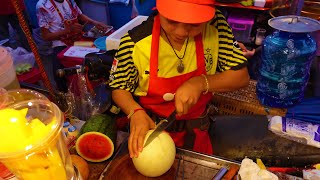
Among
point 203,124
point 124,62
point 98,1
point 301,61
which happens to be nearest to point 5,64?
point 124,62

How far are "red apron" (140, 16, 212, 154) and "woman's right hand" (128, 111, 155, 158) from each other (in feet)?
0.93

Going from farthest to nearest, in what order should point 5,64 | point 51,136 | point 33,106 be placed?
point 5,64, point 33,106, point 51,136

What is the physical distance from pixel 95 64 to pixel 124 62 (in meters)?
0.60

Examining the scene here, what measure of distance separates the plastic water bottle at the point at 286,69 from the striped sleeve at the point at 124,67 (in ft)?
4.38

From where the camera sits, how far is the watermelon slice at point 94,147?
1.53m

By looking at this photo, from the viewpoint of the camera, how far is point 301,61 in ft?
8.55

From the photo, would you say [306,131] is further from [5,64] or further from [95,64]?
[5,64]

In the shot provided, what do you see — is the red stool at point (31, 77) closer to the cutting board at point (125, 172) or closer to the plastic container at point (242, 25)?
the cutting board at point (125, 172)

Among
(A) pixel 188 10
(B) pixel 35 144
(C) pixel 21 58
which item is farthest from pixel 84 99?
(C) pixel 21 58

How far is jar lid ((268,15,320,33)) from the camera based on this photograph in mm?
2373

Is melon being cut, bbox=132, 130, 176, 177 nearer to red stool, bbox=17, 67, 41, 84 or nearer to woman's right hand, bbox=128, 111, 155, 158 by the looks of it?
woman's right hand, bbox=128, 111, 155, 158

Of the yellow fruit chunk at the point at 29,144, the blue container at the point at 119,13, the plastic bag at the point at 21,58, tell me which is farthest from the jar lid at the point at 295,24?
the blue container at the point at 119,13

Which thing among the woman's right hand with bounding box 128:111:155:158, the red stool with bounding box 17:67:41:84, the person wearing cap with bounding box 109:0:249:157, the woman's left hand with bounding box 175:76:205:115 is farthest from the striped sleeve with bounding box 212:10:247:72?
the red stool with bounding box 17:67:41:84

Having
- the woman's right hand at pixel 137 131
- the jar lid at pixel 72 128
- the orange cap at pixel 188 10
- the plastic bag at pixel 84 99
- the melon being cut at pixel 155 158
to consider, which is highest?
the orange cap at pixel 188 10
